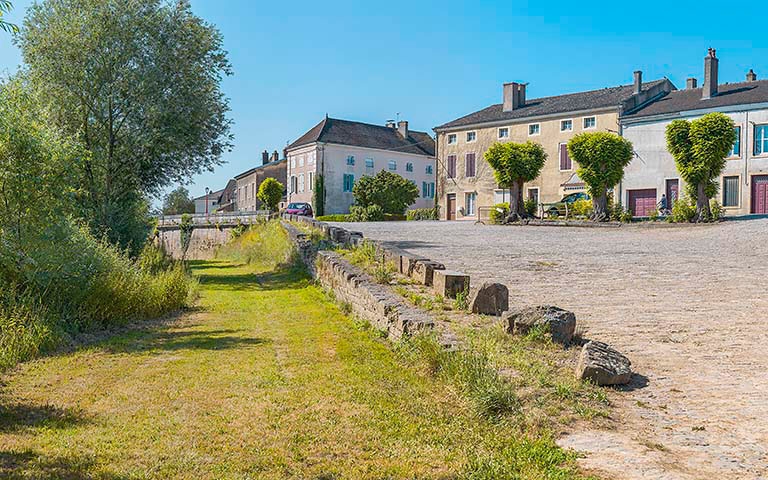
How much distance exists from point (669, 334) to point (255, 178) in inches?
2734

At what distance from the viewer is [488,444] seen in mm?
4797

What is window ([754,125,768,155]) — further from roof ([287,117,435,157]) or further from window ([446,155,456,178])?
roof ([287,117,435,157])

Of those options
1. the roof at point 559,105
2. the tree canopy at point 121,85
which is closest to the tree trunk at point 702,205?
the roof at point 559,105

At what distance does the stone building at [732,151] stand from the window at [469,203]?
40.3ft

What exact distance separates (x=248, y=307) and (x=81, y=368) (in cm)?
591

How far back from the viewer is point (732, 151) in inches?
1432

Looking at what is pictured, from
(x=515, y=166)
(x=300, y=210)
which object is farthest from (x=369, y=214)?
(x=515, y=166)

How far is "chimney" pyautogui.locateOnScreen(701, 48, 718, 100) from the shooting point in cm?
3900

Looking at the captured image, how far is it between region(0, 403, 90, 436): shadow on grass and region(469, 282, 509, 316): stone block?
14.2ft

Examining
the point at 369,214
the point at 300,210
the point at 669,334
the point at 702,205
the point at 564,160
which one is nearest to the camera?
the point at 669,334

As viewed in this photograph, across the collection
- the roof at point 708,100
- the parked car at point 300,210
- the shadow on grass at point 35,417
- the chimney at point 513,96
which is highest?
the chimney at point 513,96

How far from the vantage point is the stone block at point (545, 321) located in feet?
21.5

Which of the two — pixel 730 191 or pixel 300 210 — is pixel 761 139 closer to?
pixel 730 191

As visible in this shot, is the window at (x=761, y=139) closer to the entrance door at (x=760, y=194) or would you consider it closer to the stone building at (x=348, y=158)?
the entrance door at (x=760, y=194)
